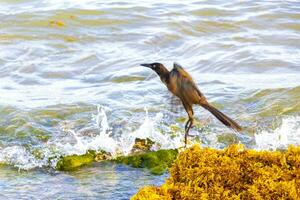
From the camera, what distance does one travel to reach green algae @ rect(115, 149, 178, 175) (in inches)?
227

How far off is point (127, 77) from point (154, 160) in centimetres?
380

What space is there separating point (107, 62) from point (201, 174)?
21.2 feet

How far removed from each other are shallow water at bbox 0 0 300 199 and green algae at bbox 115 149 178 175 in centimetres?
15

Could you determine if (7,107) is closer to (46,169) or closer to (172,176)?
(46,169)

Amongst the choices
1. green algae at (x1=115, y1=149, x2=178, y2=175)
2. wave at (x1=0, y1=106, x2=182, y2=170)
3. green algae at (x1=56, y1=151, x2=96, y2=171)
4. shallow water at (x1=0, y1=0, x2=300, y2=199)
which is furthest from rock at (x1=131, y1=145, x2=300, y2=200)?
wave at (x1=0, y1=106, x2=182, y2=170)

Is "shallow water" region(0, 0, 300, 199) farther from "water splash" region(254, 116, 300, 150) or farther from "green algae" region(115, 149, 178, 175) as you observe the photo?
"green algae" region(115, 149, 178, 175)

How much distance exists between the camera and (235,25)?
1227cm

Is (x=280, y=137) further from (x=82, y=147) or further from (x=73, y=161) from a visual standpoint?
(x=73, y=161)

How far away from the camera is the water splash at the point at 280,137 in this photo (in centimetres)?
662

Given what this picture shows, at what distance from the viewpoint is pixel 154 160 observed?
19.4ft

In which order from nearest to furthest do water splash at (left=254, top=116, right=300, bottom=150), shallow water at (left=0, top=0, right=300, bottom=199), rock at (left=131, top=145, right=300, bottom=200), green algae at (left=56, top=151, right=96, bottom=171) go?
rock at (left=131, top=145, right=300, bottom=200) → green algae at (left=56, top=151, right=96, bottom=171) → water splash at (left=254, top=116, right=300, bottom=150) → shallow water at (left=0, top=0, right=300, bottom=199)

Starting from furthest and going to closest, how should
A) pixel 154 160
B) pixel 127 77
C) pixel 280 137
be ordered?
pixel 127 77, pixel 280 137, pixel 154 160

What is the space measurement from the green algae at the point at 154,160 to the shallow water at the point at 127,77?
0.50 feet

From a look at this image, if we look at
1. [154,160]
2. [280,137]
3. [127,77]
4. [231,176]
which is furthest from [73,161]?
[127,77]
